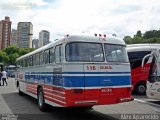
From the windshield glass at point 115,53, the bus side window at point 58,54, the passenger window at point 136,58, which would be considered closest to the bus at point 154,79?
the windshield glass at point 115,53

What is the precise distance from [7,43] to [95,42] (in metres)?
114

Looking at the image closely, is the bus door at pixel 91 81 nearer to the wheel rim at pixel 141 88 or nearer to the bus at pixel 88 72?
the bus at pixel 88 72

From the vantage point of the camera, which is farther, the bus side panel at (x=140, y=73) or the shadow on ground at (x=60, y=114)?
the bus side panel at (x=140, y=73)

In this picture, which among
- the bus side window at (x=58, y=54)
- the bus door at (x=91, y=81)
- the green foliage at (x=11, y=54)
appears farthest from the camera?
the green foliage at (x=11, y=54)

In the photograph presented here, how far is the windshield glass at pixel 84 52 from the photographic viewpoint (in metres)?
10.0

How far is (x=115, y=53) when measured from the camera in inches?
425

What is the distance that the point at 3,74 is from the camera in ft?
97.1

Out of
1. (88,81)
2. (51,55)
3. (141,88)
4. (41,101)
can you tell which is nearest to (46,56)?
(51,55)

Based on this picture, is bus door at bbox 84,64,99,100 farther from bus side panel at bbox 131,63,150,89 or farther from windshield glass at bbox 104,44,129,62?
bus side panel at bbox 131,63,150,89

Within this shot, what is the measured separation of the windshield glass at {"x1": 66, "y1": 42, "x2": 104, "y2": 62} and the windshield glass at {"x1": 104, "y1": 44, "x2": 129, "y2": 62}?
0.29 metres

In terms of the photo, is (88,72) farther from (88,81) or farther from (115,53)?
(115,53)

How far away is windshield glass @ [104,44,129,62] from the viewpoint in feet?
34.9

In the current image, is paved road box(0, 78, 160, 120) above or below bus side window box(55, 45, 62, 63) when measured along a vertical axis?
below

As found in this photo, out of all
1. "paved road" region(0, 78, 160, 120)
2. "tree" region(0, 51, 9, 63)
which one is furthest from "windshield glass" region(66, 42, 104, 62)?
"tree" region(0, 51, 9, 63)
